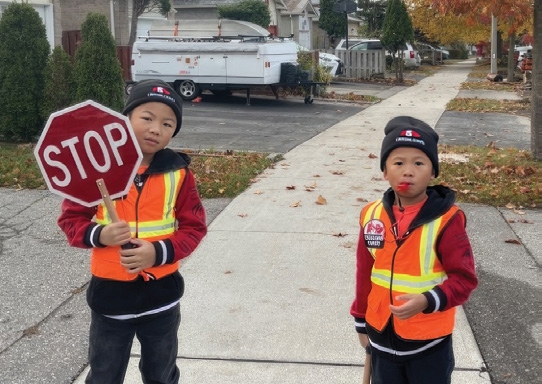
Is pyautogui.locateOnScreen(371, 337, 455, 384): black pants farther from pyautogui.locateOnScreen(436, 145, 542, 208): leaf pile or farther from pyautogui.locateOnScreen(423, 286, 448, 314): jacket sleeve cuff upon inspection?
pyautogui.locateOnScreen(436, 145, 542, 208): leaf pile

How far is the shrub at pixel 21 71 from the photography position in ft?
34.7

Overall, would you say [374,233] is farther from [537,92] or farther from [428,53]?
[428,53]

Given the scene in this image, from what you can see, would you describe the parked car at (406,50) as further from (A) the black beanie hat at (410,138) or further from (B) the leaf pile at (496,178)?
(A) the black beanie hat at (410,138)

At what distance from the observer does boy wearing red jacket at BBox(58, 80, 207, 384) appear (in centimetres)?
293

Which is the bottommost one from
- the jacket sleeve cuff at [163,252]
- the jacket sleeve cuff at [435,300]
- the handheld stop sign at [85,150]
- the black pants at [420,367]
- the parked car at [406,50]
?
the black pants at [420,367]

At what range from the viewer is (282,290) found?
5273 mm

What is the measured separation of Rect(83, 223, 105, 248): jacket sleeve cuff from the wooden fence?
86.3 ft

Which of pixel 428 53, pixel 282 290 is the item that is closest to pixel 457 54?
pixel 428 53

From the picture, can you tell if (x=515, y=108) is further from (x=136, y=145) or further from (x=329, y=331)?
(x=136, y=145)

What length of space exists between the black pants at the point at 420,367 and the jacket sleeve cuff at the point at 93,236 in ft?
3.78

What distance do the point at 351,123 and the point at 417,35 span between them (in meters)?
40.2

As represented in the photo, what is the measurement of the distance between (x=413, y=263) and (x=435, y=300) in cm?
16

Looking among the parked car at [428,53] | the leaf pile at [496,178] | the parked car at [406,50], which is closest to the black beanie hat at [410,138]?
the leaf pile at [496,178]

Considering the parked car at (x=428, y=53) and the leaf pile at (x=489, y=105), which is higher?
the parked car at (x=428, y=53)
